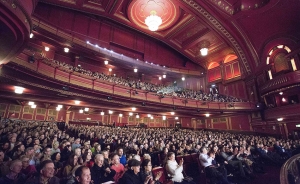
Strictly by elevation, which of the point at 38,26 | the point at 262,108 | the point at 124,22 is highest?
the point at 124,22

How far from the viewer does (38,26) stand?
1020 centimetres

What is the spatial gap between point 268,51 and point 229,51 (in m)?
3.87

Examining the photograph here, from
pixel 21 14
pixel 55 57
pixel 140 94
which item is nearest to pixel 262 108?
pixel 140 94

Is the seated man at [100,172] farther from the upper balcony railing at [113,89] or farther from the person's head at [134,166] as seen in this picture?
the upper balcony railing at [113,89]

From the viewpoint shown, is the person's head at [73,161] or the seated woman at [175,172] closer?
the person's head at [73,161]

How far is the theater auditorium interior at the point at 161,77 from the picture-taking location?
6074 millimetres

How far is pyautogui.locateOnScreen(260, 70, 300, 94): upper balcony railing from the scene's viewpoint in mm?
10820

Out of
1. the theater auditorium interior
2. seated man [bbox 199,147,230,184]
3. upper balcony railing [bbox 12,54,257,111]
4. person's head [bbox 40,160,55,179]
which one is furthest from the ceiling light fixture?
person's head [bbox 40,160,55,179]

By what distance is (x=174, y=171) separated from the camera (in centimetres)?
328

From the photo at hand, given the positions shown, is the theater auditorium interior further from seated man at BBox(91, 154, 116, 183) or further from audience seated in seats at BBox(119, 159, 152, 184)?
audience seated in seats at BBox(119, 159, 152, 184)

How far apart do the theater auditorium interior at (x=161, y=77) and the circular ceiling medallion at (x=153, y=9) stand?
85 mm

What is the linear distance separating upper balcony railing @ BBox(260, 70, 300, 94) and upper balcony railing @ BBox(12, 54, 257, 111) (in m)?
2.46

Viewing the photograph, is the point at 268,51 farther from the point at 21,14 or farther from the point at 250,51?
the point at 21,14

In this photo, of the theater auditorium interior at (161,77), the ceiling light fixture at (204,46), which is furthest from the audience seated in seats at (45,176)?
the ceiling light fixture at (204,46)
